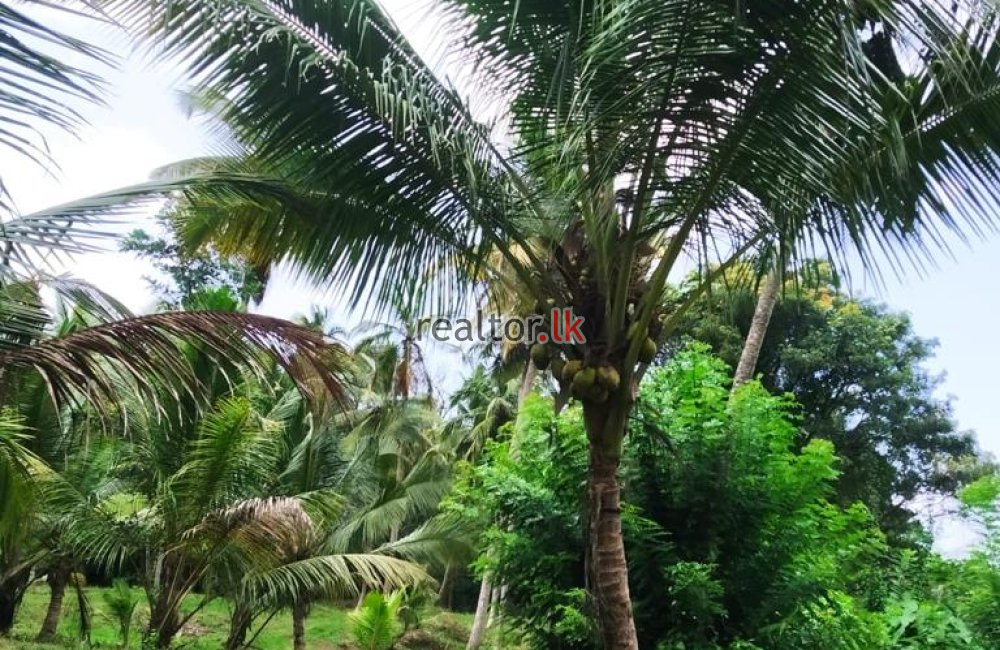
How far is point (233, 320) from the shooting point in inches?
150

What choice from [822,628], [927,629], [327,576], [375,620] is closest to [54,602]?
[375,620]

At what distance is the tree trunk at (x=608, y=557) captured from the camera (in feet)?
12.9

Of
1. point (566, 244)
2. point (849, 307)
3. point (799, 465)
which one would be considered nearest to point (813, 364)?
point (849, 307)

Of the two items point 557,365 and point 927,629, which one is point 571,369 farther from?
point 927,629

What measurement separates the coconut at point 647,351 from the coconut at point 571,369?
1.08 feet

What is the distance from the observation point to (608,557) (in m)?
3.98

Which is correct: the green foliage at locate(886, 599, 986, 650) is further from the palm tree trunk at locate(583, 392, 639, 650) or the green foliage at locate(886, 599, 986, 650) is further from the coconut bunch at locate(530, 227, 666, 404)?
the coconut bunch at locate(530, 227, 666, 404)

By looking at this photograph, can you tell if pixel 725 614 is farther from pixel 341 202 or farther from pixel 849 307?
pixel 849 307

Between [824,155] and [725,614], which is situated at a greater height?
[824,155]

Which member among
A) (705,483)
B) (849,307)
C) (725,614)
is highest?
(849,307)

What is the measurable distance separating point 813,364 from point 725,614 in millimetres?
11678

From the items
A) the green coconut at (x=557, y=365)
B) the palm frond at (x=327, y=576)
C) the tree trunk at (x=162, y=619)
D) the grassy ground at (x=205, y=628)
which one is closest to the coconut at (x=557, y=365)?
the green coconut at (x=557, y=365)

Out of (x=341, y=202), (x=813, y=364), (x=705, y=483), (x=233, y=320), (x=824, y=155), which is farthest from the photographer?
(x=813, y=364)

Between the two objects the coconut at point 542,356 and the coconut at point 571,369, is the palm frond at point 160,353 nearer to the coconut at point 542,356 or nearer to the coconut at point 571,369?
the coconut at point 542,356
